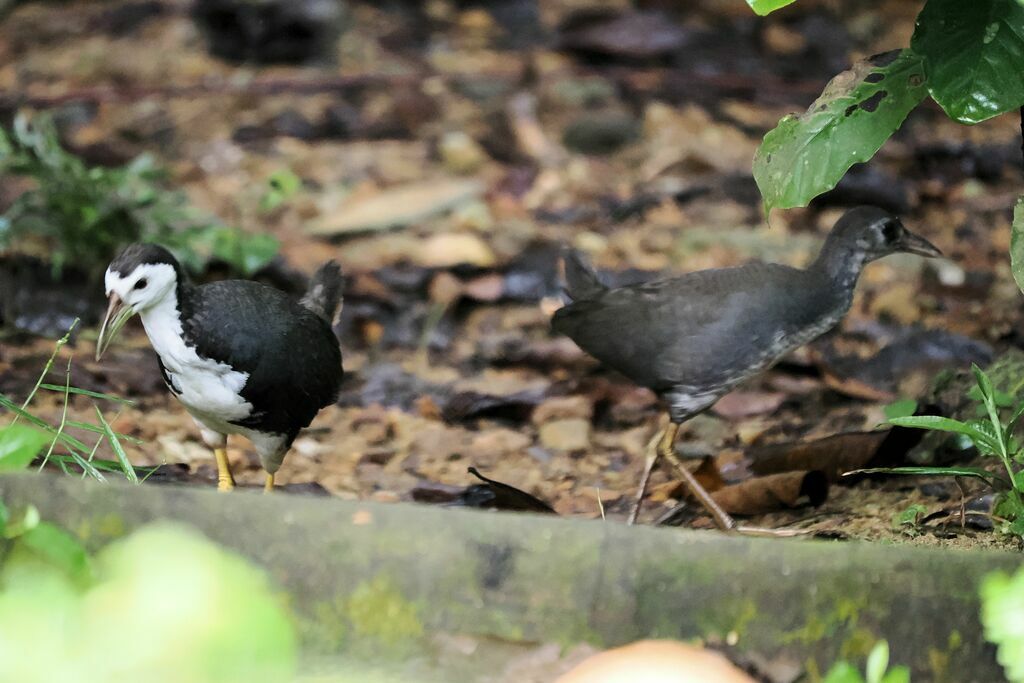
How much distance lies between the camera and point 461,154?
6922 millimetres

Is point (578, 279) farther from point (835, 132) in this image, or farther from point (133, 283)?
point (133, 283)

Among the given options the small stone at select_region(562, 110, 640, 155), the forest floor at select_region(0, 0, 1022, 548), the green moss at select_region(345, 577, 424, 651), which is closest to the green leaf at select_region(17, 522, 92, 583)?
the green moss at select_region(345, 577, 424, 651)

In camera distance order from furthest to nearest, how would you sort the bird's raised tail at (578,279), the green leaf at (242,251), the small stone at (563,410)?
the green leaf at (242,251), the small stone at (563,410), the bird's raised tail at (578,279)

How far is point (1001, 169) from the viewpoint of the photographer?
22.1 feet

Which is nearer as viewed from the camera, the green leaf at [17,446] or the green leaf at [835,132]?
the green leaf at [17,446]

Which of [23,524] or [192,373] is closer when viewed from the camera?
[23,524]

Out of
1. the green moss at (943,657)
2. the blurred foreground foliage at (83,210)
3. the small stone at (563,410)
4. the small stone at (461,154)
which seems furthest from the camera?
the small stone at (461,154)

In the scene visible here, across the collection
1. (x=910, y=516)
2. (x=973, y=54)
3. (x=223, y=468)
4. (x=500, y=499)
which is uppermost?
(x=973, y=54)

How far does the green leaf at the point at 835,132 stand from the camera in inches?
120

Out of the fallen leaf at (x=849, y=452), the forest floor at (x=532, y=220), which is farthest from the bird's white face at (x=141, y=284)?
the fallen leaf at (x=849, y=452)

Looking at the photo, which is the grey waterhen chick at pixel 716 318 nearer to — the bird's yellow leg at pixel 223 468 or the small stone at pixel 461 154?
the bird's yellow leg at pixel 223 468

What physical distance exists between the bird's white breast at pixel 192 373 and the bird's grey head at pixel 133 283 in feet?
0.19

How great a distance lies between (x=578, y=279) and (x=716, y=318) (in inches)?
25.2

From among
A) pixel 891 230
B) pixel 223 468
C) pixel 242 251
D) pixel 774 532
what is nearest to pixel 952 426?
pixel 774 532
